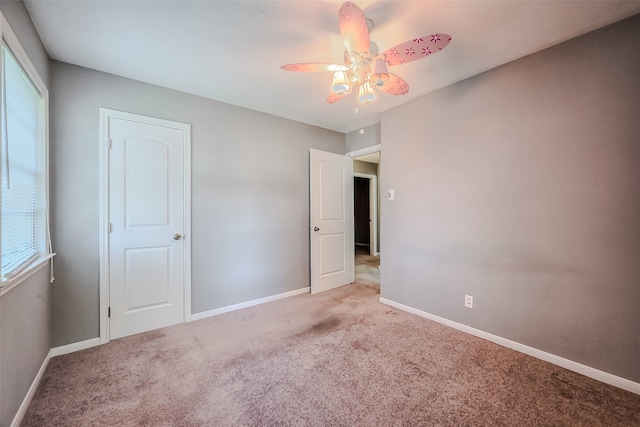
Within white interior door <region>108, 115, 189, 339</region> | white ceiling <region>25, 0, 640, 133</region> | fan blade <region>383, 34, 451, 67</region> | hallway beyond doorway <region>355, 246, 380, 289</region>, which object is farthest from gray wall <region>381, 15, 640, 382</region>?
Answer: white interior door <region>108, 115, 189, 339</region>

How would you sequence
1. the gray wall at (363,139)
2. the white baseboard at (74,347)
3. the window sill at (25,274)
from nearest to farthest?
the window sill at (25,274) → the white baseboard at (74,347) → the gray wall at (363,139)

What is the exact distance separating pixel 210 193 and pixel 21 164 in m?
1.43

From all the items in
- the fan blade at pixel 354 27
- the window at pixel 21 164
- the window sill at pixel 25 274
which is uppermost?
the fan blade at pixel 354 27

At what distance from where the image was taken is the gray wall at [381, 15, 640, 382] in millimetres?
1728

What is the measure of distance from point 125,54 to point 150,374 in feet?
8.11

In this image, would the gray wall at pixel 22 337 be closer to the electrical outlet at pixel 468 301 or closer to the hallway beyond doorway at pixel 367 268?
the electrical outlet at pixel 468 301

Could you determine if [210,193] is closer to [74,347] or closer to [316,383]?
[74,347]

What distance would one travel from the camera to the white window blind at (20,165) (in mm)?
1403

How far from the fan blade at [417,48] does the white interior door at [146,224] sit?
7.17ft

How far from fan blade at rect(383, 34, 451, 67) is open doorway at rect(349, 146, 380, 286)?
2043 mm

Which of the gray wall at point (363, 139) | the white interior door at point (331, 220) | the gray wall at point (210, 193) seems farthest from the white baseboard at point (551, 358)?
the gray wall at point (363, 139)

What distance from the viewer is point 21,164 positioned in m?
1.64

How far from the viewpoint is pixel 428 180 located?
2.80 metres

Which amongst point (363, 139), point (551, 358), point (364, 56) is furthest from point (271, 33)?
Result: point (551, 358)
